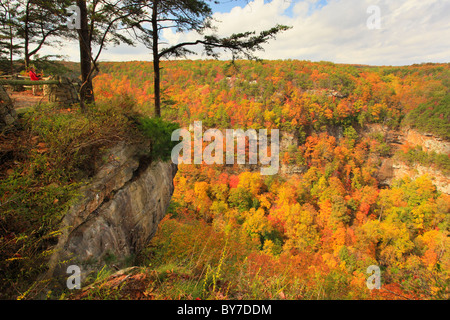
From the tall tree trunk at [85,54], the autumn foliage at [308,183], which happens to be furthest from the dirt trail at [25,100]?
the autumn foliage at [308,183]

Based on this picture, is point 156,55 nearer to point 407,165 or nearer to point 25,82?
point 25,82

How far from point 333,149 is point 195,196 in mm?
42283

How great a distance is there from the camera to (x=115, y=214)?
13.4 feet

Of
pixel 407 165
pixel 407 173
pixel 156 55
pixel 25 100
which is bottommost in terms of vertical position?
pixel 407 173

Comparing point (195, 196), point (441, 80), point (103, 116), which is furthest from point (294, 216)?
point (441, 80)

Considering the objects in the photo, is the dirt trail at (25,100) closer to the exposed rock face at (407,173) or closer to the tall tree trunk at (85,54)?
the tall tree trunk at (85,54)

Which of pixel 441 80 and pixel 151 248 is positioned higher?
pixel 441 80

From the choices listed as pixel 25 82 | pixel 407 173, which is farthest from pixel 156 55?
pixel 407 173

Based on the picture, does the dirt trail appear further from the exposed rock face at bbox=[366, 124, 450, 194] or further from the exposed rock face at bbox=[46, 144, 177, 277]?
the exposed rock face at bbox=[366, 124, 450, 194]

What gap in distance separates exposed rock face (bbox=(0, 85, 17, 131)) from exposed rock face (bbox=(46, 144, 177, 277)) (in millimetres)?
1563

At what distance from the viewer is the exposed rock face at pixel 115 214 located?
9.82 feet

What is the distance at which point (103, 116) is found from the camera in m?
4.79

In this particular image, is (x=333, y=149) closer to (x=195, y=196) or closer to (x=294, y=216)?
(x=294, y=216)

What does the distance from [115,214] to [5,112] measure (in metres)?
2.48
